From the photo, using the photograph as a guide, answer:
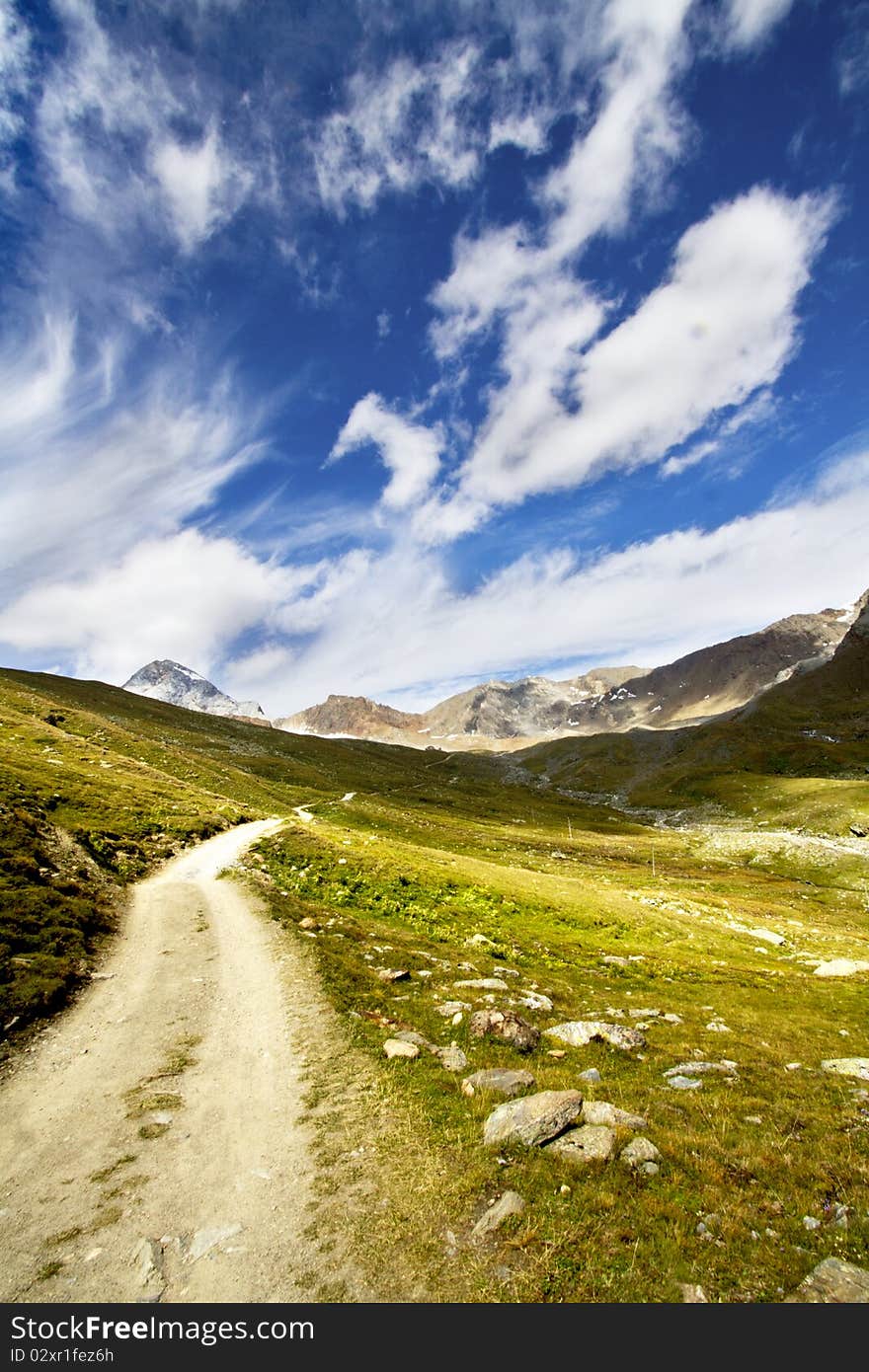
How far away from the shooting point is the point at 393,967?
21.0 metres

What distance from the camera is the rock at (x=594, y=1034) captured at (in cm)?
1541

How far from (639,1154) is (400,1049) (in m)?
6.31

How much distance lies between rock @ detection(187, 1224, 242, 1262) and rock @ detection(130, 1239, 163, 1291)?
401 mm

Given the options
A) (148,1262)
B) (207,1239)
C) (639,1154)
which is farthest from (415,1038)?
(148,1262)

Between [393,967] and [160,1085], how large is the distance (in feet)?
31.9

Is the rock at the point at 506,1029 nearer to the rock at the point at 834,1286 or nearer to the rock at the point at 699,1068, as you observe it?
the rock at the point at 699,1068

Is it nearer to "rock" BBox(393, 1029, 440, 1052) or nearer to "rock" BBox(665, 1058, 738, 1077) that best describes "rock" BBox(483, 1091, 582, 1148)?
"rock" BBox(393, 1029, 440, 1052)

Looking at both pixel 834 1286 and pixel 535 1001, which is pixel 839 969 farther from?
pixel 834 1286

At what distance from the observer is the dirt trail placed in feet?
24.4

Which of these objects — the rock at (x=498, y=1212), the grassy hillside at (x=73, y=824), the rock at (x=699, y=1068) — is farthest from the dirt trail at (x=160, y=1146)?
the rock at (x=699, y=1068)

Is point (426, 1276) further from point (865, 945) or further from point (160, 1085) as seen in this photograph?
point (865, 945)

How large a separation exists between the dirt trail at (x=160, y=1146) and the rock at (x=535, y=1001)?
7601mm
